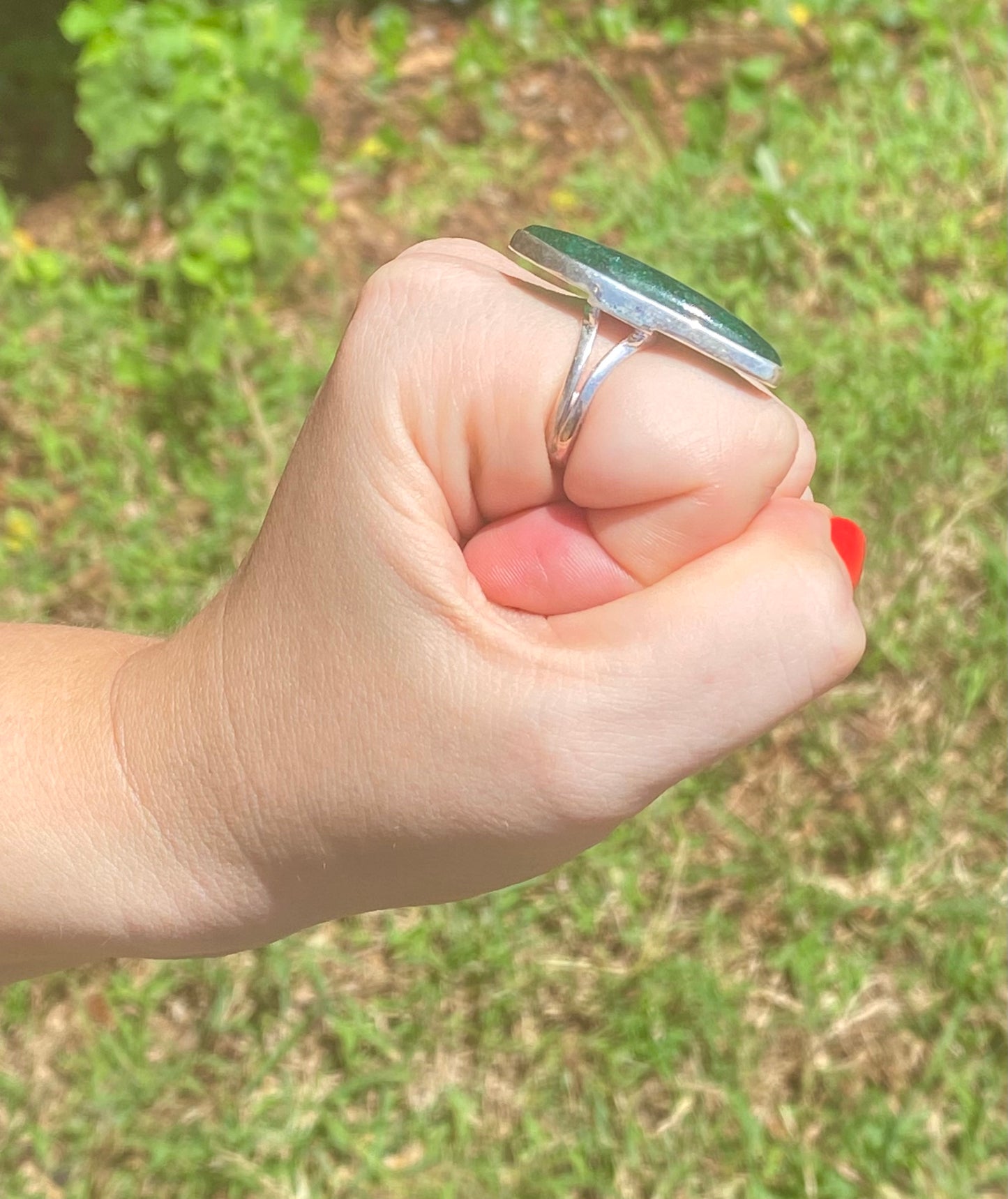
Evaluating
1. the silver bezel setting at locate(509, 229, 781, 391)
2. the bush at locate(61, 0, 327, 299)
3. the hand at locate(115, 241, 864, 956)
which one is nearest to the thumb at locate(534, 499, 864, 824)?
the hand at locate(115, 241, 864, 956)

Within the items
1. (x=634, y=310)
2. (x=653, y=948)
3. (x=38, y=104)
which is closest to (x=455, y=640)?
(x=634, y=310)

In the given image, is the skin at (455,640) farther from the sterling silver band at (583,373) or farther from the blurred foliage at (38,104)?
the blurred foliage at (38,104)

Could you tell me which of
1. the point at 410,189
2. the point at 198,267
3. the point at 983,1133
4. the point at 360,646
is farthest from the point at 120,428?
the point at 983,1133

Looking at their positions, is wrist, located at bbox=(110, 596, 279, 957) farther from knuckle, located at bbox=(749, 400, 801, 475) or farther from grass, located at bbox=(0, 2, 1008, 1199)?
grass, located at bbox=(0, 2, 1008, 1199)

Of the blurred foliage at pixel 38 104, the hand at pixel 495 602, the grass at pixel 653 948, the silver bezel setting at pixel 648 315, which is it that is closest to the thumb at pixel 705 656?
the hand at pixel 495 602

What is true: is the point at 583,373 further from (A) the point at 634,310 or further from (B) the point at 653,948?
(B) the point at 653,948

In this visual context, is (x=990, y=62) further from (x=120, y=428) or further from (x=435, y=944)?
(x=435, y=944)
